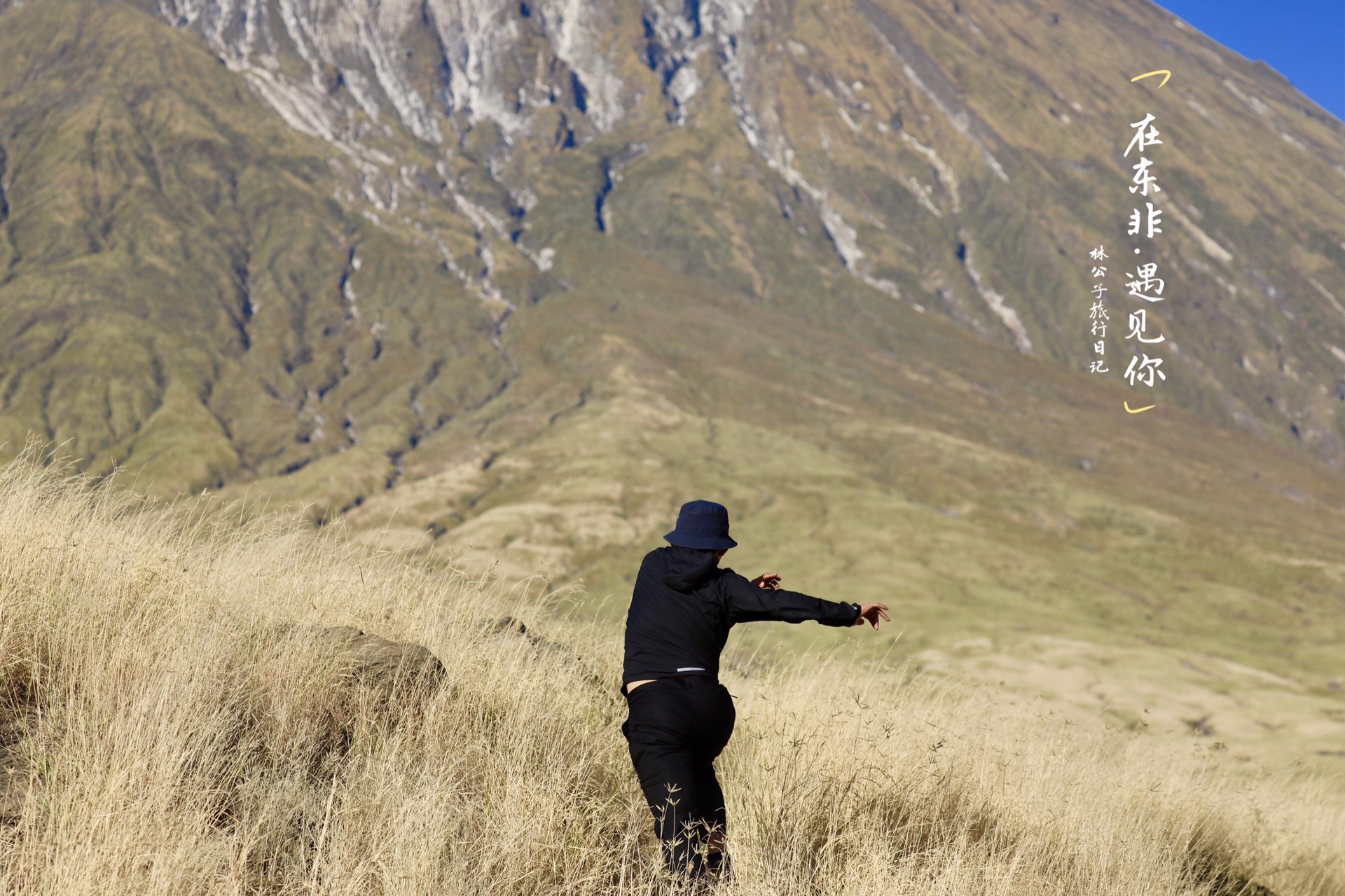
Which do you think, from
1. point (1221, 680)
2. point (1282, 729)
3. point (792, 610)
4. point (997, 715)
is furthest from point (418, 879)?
point (1221, 680)

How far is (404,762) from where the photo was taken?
5871 mm

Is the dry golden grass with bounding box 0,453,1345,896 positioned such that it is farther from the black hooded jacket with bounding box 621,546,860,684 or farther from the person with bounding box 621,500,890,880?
the black hooded jacket with bounding box 621,546,860,684

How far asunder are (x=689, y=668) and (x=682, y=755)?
1.77 feet

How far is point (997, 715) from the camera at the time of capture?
10617 millimetres

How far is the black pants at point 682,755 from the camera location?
5609mm

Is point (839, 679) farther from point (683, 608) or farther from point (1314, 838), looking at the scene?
point (1314, 838)

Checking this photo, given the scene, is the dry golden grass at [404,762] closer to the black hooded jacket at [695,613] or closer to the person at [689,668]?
the person at [689,668]

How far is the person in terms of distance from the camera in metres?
5.69

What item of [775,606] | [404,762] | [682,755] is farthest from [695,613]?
[404,762]

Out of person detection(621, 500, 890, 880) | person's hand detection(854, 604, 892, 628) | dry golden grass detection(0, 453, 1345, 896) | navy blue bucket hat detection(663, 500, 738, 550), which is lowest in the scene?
dry golden grass detection(0, 453, 1345, 896)

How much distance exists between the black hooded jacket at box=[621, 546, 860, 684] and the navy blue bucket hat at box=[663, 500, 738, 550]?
0.25 feet

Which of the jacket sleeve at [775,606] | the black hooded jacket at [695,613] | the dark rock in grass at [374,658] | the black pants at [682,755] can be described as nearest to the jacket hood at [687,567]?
the black hooded jacket at [695,613]

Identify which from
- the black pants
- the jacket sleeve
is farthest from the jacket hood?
the black pants

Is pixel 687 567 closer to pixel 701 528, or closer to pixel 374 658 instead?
pixel 701 528
